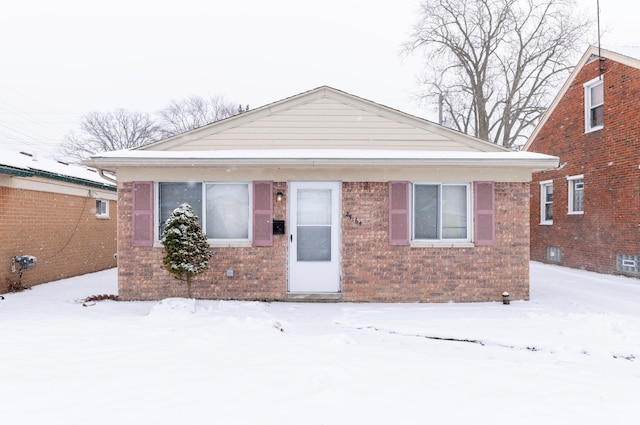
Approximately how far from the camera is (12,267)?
9.02 meters

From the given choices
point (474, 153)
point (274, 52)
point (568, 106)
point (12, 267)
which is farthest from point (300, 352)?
point (274, 52)

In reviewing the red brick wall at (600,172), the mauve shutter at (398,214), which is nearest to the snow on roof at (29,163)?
the mauve shutter at (398,214)

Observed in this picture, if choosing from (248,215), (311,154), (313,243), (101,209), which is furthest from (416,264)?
(101,209)

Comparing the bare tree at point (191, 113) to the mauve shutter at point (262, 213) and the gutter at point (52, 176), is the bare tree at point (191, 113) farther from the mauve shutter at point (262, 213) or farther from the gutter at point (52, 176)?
the mauve shutter at point (262, 213)

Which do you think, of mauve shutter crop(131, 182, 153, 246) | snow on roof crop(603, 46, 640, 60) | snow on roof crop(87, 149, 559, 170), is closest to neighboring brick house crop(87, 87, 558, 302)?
mauve shutter crop(131, 182, 153, 246)

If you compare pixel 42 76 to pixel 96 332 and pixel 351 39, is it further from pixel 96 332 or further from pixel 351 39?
pixel 96 332

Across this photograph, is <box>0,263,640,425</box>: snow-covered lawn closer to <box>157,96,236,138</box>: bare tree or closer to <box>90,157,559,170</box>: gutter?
<box>90,157,559,170</box>: gutter

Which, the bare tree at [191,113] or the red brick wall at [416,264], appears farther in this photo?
the bare tree at [191,113]

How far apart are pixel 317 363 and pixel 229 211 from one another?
4216 mm

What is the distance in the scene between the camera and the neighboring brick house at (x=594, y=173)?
1091 centimetres

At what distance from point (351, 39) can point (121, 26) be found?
5566 centimetres

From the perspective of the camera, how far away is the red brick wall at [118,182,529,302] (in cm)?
784

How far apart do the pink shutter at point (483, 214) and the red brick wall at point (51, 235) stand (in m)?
9.80

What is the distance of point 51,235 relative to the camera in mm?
10344
